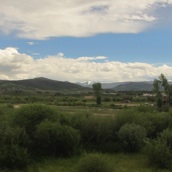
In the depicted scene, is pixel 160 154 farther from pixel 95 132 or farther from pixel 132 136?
pixel 95 132

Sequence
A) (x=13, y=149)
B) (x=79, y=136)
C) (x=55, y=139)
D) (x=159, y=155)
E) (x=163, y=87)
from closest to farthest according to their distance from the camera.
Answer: (x=13, y=149), (x=159, y=155), (x=55, y=139), (x=79, y=136), (x=163, y=87)

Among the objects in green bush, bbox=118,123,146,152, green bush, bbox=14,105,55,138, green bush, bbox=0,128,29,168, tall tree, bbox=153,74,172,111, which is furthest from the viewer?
tall tree, bbox=153,74,172,111

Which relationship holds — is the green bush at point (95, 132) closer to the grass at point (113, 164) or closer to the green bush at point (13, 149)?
the grass at point (113, 164)

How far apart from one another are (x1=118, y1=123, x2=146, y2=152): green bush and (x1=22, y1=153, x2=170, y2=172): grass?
217 centimetres

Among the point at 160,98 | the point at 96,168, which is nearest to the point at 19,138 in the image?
the point at 96,168

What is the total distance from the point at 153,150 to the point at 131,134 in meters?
5.51

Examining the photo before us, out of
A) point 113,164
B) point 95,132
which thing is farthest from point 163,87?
point 113,164

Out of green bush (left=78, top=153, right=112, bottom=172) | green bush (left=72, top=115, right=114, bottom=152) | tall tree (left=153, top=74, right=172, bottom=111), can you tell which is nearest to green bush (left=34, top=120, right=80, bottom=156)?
green bush (left=72, top=115, right=114, bottom=152)

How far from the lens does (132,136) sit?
40.3 metres

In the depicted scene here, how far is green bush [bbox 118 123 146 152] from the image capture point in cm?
4047

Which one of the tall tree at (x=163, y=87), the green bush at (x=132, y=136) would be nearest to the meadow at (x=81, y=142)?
the green bush at (x=132, y=136)

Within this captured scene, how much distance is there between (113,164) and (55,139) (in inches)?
306

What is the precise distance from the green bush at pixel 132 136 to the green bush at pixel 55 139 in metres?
6.32

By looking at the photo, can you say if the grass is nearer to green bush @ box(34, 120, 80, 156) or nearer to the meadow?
the meadow
